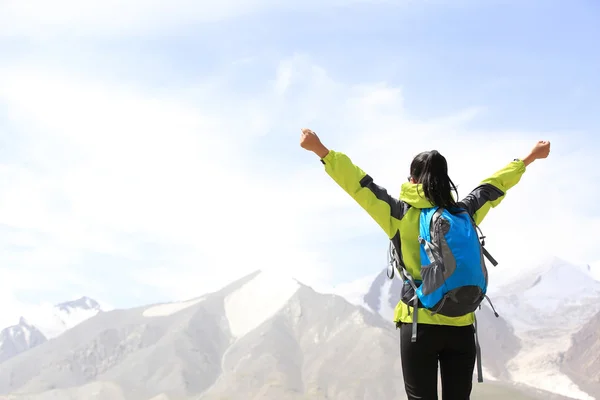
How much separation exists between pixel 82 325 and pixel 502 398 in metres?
109

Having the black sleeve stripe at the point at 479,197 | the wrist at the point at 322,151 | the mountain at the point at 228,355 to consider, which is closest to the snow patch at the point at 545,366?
the mountain at the point at 228,355

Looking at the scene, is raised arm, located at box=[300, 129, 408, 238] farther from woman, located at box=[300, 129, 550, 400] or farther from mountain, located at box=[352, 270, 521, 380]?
mountain, located at box=[352, 270, 521, 380]

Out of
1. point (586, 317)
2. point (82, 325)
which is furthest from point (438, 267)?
point (586, 317)

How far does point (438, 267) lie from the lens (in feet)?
12.1

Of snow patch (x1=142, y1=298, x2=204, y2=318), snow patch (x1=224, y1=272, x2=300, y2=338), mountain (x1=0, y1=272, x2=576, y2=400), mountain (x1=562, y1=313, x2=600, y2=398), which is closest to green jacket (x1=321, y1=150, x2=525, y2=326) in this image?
mountain (x1=0, y1=272, x2=576, y2=400)

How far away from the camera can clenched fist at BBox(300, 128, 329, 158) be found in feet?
13.6

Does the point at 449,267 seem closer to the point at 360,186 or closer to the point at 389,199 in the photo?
the point at 389,199

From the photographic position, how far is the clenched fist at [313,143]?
4.13 metres

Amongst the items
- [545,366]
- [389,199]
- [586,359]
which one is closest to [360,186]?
[389,199]

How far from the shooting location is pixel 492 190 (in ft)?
14.9

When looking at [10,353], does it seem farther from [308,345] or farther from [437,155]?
[437,155]

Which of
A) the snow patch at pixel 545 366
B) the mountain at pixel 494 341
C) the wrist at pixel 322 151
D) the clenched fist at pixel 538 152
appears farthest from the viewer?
the mountain at pixel 494 341

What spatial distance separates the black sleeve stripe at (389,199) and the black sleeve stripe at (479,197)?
1.65 feet

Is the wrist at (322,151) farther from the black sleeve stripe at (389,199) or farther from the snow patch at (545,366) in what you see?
the snow patch at (545,366)
